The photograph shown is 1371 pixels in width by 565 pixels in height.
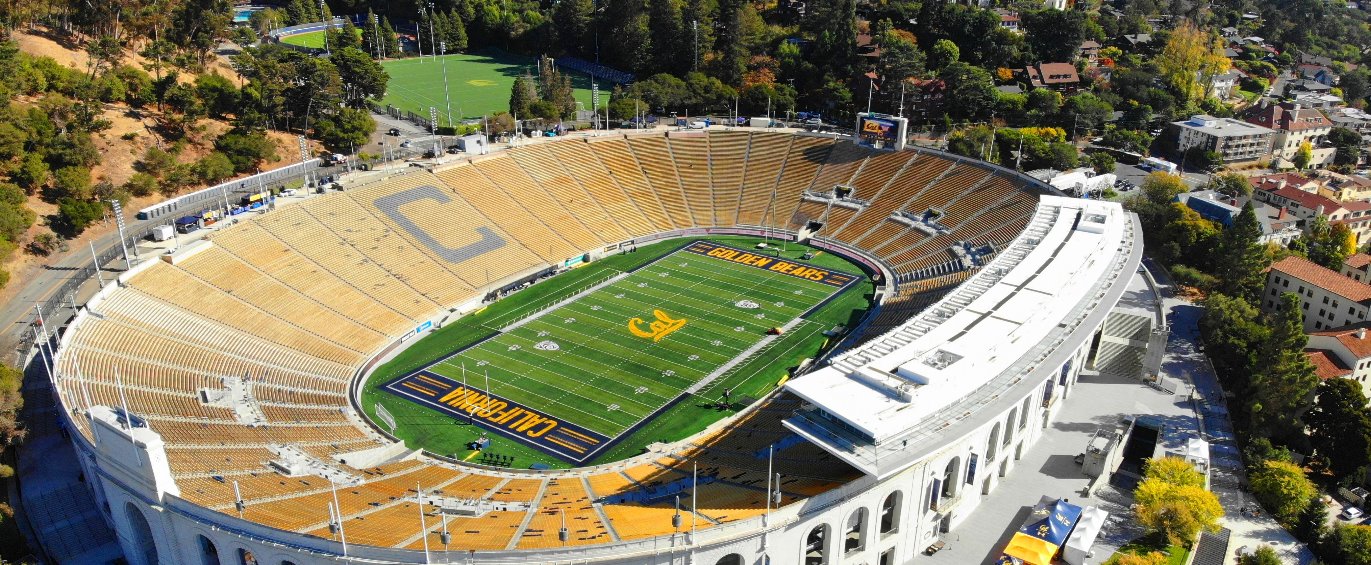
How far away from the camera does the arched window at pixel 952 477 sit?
143ft

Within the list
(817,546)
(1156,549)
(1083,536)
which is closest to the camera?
(817,546)

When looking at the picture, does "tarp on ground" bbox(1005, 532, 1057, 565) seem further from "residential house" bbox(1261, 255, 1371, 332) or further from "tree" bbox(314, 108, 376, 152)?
"tree" bbox(314, 108, 376, 152)

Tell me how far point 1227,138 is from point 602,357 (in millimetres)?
82023

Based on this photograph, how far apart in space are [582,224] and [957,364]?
149 ft

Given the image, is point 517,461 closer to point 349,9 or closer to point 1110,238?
point 1110,238

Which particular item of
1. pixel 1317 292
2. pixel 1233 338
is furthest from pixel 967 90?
pixel 1233 338

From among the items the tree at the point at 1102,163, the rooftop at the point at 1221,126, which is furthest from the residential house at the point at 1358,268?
the rooftop at the point at 1221,126

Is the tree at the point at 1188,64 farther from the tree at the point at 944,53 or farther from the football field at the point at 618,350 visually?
the football field at the point at 618,350

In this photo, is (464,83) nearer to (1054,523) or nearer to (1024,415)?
(1024,415)

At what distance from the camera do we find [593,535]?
36.6m

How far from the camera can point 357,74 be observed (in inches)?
3836

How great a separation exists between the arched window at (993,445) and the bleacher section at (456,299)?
9370 mm

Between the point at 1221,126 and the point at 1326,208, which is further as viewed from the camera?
the point at 1221,126

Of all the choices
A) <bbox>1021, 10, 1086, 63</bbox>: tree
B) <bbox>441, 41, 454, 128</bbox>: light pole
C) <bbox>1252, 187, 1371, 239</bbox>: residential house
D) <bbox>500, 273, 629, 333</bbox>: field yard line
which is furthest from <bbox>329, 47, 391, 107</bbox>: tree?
<bbox>1252, 187, 1371, 239</bbox>: residential house
